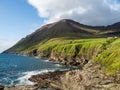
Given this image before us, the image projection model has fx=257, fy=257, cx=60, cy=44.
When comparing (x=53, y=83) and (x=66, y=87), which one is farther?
(x=53, y=83)

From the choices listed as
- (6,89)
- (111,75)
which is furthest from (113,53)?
(6,89)

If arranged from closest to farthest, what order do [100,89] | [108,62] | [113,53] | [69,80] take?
[100,89] < [69,80] < [108,62] < [113,53]

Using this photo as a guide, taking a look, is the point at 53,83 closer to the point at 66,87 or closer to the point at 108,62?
the point at 66,87

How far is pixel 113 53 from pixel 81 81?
4515 cm

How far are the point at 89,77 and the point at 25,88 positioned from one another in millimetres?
28062

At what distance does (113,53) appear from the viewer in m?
141

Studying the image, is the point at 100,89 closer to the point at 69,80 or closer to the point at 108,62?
the point at 69,80

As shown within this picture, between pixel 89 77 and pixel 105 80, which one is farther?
pixel 89 77

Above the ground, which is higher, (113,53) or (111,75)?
(113,53)

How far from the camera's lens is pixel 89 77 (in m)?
105

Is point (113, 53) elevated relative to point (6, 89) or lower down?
elevated

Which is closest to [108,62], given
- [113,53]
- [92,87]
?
[113,53]

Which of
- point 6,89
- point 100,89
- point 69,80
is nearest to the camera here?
point 100,89

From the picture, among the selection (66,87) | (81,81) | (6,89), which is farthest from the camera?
(81,81)
